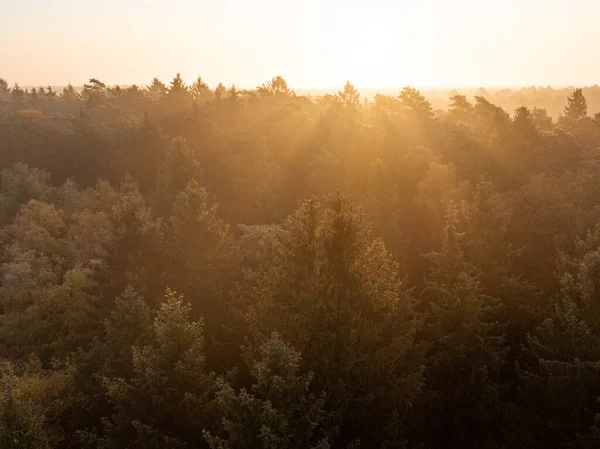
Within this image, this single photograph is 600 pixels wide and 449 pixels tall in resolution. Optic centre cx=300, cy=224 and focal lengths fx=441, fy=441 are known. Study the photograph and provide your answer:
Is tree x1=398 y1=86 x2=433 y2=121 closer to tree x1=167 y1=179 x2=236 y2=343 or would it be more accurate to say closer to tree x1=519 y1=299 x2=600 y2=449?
tree x1=167 y1=179 x2=236 y2=343

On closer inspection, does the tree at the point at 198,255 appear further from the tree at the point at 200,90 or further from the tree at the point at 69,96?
the tree at the point at 69,96

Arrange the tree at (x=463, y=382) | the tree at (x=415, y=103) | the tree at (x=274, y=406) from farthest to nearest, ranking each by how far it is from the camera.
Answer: the tree at (x=415, y=103) → the tree at (x=463, y=382) → the tree at (x=274, y=406)

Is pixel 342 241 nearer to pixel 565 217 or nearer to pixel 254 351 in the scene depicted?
pixel 254 351

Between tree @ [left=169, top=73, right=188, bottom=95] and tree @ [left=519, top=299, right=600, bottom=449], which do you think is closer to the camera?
tree @ [left=519, top=299, right=600, bottom=449]

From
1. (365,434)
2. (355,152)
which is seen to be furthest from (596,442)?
(355,152)

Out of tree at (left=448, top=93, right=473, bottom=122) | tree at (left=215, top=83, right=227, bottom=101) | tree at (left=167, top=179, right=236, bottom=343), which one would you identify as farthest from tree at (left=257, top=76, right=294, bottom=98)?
tree at (left=167, top=179, right=236, bottom=343)

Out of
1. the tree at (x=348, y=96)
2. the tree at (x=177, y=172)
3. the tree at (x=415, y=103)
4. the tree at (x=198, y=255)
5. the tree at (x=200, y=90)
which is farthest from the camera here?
the tree at (x=200, y=90)

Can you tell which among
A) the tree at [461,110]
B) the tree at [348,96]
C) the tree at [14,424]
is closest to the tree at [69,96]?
the tree at [348,96]

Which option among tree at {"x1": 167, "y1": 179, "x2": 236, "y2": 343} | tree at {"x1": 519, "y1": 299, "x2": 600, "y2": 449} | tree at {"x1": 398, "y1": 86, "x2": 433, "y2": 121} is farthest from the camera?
tree at {"x1": 398, "y1": 86, "x2": 433, "y2": 121}
